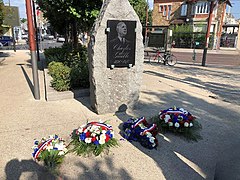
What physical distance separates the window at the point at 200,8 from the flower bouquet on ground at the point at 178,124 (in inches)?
1345

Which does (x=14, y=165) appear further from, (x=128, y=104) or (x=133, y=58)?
(x=133, y=58)

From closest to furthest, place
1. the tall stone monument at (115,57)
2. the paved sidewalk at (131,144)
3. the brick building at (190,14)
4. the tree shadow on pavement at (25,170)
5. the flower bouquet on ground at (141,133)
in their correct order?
the tree shadow on pavement at (25,170)
the paved sidewalk at (131,144)
the flower bouquet on ground at (141,133)
the tall stone monument at (115,57)
the brick building at (190,14)

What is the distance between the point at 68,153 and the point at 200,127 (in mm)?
2614

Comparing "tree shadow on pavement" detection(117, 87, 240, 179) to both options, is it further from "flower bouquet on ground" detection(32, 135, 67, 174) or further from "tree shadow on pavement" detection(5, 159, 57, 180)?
"tree shadow on pavement" detection(5, 159, 57, 180)

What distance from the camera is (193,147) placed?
3.28m

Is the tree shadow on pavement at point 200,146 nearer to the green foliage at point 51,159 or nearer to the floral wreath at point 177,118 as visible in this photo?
the floral wreath at point 177,118

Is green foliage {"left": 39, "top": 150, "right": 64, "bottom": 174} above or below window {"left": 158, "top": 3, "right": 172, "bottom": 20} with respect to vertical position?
below

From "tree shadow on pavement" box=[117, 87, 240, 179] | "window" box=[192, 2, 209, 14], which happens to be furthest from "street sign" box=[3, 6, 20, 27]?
"window" box=[192, 2, 209, 14]

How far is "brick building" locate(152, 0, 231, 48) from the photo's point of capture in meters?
30.4

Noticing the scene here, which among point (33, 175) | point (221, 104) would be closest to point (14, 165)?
point (33, 175)

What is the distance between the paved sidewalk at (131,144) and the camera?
262cm

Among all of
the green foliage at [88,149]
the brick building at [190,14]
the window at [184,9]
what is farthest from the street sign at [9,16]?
the window at [184,9]

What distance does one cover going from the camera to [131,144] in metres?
3.28

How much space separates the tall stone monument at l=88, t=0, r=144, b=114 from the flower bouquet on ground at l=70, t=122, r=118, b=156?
1244 mm
